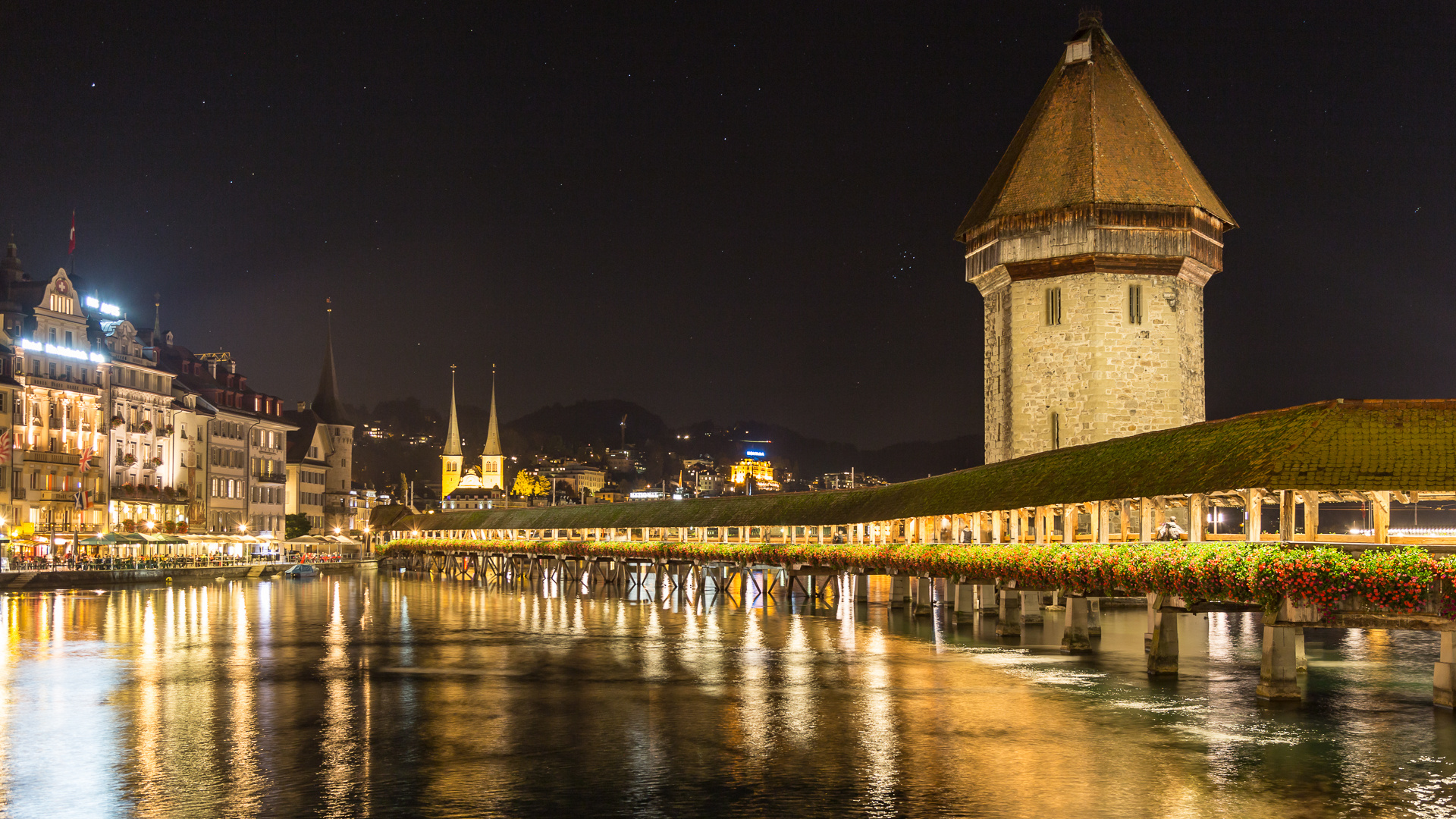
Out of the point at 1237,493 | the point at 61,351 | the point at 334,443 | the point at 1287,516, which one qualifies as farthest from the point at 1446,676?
the point at 334,443

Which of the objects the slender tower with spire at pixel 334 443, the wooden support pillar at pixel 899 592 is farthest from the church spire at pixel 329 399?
the wooden support pillar at pixel 899 592

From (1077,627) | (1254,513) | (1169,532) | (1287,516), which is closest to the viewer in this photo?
(1287,516)

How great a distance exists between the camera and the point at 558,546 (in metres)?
96.2

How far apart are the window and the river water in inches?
530

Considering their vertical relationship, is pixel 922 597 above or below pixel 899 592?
above

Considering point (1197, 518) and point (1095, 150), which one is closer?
point (1197, 518)

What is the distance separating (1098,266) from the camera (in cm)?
5038

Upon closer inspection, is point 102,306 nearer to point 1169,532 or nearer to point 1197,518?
point 1169,532

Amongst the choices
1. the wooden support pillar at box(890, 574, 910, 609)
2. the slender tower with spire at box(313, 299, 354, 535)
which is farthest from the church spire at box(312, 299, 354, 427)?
the wooden support pillar at box(890, 574, 910, 609)

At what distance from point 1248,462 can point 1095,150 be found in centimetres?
2916

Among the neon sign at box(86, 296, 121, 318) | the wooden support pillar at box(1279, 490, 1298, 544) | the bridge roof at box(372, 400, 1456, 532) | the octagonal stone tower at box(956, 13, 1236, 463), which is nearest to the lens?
the bridge roof at box(372, 400, 1456, 532)

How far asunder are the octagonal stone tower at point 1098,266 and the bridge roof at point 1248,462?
255 inches

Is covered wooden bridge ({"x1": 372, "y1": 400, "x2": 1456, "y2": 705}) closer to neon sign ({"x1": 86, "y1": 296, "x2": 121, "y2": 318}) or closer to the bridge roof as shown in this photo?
the bridge roof

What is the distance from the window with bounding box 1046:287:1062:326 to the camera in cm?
5122
